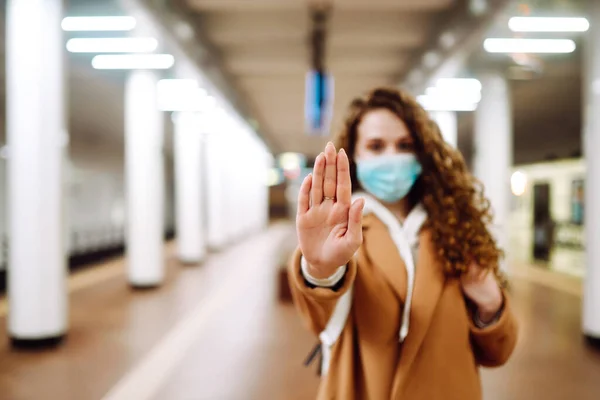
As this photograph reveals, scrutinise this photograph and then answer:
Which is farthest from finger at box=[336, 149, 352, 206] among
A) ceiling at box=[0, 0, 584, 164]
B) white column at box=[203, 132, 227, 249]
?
white column at box=[203, 132, 227, 249]

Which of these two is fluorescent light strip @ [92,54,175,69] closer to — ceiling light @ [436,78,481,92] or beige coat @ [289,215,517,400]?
ceiling light @ [436,78,481,92]

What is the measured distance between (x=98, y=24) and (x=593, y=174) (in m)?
6.54

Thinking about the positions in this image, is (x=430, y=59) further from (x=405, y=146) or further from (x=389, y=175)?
(x=389, y=175)

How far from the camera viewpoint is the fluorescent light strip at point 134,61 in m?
7.59

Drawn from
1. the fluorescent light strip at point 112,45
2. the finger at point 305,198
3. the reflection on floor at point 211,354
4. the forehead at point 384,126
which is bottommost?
the reflection on floor at point 211,354

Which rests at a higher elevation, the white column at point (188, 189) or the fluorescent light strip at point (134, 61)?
the fluorescent light strip at point (134, 61)

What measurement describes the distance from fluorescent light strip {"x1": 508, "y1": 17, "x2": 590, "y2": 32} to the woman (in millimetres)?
5638

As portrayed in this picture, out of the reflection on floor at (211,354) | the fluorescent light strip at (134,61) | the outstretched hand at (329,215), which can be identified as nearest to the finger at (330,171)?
the outstretched hand at (329,215)

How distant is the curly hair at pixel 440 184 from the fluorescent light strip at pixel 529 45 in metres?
6.30

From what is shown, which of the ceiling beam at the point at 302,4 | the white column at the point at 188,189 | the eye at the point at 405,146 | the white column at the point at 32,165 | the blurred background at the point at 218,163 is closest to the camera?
the eye at the point at 405,146

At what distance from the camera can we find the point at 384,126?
4.46ft

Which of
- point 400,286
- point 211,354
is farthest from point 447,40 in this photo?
point 400,286

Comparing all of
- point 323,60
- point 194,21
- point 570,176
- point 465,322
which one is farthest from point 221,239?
point 465,322

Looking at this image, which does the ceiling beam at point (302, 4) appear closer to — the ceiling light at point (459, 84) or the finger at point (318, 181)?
the ceiling light at point (459, 84)
